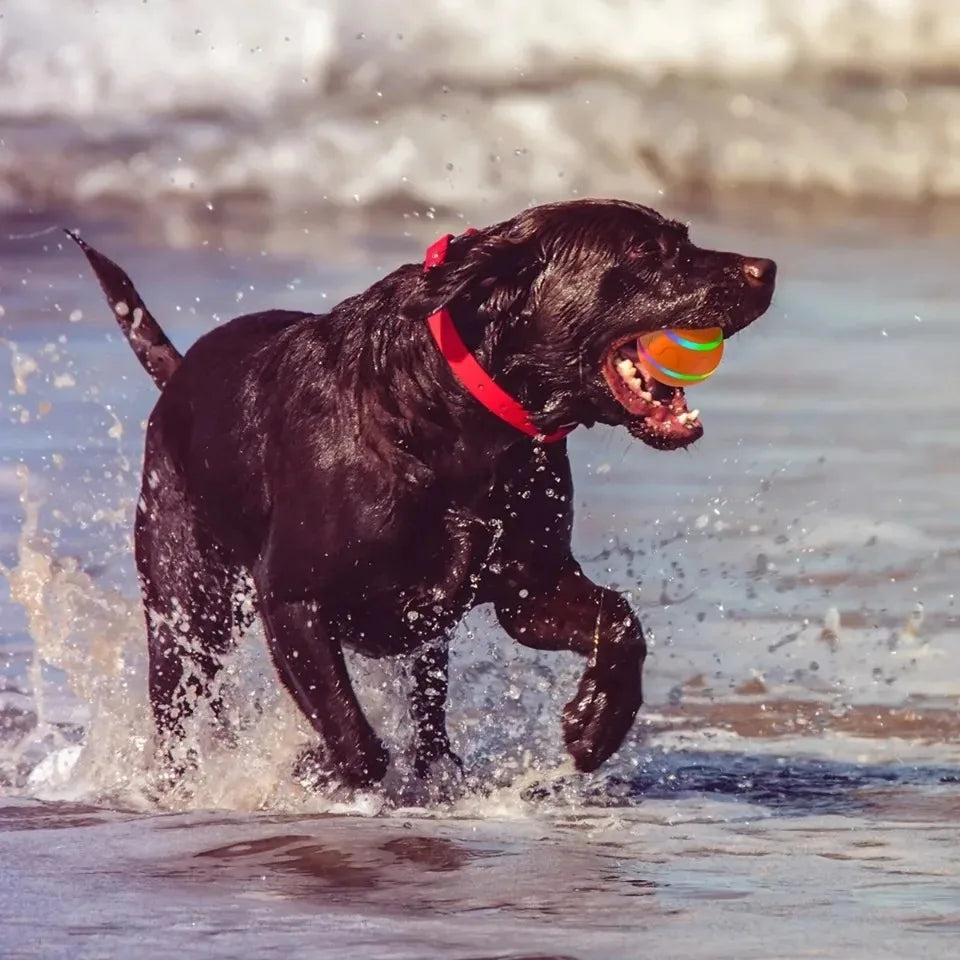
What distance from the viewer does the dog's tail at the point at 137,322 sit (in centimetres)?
450

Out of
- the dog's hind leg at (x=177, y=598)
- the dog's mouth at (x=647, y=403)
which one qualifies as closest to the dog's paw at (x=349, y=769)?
the dog's hind leg at (x=177, y=598)

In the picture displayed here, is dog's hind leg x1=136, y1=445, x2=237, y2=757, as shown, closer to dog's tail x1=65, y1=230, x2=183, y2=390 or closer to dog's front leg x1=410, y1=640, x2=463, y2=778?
dog's tail x1=65, y1=230, x2=183, y2=390

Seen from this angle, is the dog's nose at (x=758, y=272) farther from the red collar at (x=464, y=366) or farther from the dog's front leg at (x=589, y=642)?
the dog's front leg at (x=589, y=642)

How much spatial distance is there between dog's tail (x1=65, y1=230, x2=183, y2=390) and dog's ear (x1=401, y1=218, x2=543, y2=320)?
116 cm

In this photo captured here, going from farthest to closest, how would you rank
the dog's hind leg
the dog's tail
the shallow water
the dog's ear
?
→ the dog's tail
the dog's hind leg
the dog's ear
the shallow water

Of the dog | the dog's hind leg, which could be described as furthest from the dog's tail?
the dog

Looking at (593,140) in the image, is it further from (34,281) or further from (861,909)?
(861,909)

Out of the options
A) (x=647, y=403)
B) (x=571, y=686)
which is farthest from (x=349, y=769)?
(x=571, y=686)

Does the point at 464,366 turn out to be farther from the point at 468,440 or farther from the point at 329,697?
the point at 329,697

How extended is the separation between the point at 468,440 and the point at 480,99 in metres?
3.08

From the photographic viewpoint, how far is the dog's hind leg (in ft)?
13.9

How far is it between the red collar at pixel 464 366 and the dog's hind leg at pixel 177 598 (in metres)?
0.91

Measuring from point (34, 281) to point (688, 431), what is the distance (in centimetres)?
398

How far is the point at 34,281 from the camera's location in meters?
6.91
